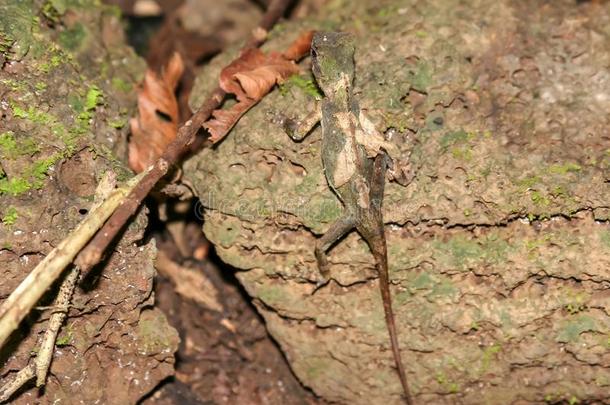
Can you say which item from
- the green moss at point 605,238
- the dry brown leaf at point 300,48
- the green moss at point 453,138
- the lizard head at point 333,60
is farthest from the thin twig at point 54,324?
the green moss at point 605,238

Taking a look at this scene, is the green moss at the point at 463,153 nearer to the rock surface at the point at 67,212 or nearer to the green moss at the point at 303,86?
the green moss at the point at 303,86

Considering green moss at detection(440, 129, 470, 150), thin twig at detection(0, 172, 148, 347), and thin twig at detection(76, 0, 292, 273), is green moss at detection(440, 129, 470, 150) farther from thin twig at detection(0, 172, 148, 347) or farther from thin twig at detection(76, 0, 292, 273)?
thin twig at detection(0, 172, 148, 347)

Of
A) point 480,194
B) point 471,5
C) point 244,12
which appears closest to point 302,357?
point 480,194

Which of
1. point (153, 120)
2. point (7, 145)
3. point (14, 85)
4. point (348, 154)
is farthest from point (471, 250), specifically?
point (14, 85)

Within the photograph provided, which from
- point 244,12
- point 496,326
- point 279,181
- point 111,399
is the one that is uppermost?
point 244,12

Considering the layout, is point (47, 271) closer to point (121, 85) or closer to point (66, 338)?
point (66, 338)

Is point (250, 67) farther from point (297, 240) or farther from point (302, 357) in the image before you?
point (302, 357)
